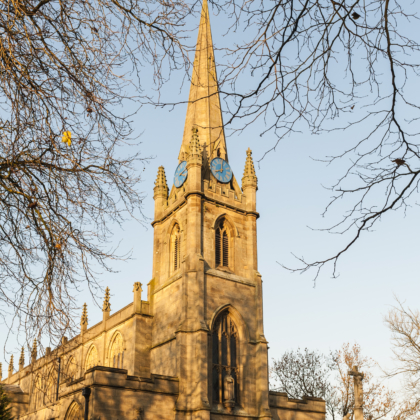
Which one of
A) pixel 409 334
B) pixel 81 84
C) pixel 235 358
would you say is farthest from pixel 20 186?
pixel 235 358

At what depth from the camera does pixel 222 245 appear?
103 ft

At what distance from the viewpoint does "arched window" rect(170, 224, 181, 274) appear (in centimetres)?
3116

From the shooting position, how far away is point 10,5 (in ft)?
22.1

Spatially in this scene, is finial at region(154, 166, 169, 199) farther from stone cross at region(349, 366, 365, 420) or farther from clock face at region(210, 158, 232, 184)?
stone cross at region(349, 366, 365, 420)

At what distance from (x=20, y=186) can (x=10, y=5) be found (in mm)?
2199

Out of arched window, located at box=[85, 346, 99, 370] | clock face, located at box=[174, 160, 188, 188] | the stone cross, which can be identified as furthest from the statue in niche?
clock face, located at box=[174, 160, 188, 188]

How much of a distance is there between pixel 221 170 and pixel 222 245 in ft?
16.9

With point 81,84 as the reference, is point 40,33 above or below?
above

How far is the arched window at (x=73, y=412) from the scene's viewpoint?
25011 millimetres

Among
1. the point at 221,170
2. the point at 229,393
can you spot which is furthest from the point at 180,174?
the point at 229,393

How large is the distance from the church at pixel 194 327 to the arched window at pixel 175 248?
58 mm

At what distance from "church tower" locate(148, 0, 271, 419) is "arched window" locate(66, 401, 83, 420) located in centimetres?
445

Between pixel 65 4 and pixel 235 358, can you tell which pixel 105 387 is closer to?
pixel 235 358

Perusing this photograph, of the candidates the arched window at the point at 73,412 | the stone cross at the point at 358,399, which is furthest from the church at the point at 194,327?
the stone cross at the point at 358,399
